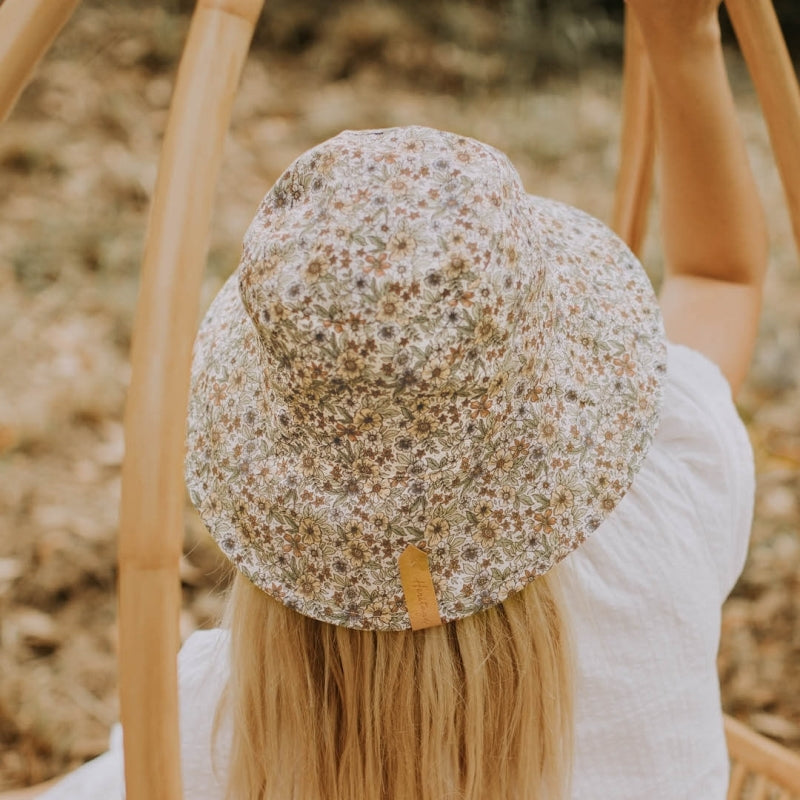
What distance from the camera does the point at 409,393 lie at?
503 mm

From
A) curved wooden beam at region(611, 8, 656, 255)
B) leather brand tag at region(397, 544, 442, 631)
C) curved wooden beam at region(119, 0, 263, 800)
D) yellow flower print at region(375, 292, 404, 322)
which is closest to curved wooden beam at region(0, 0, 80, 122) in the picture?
curved wooden beam at region(119, 0, 263, 800)

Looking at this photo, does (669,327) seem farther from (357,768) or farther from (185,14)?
(185,14)

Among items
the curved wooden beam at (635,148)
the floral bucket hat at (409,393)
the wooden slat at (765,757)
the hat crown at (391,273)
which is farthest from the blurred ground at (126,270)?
the hat crown at (391,273)

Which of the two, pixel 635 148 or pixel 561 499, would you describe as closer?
pixel 561 499

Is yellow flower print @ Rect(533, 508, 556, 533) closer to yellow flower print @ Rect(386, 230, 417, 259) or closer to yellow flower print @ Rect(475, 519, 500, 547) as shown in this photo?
yellow flower print @ Rect(475, 519, 500, 547)

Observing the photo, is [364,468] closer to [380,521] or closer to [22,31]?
[380,521]

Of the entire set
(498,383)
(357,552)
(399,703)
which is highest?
(498,383)

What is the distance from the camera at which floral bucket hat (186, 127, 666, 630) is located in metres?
0.50

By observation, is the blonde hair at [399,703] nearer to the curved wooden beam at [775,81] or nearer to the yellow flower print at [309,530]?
the yellow flower print at [309,530]

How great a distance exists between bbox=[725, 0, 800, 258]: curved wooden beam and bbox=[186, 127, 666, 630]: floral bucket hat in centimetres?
18

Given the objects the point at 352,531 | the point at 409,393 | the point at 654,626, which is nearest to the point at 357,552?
the point at 352,531

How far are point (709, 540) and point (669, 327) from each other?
233 mm

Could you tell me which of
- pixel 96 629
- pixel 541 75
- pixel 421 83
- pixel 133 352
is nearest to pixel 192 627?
pixel 96 629

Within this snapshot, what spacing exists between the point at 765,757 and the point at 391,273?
85 cm
